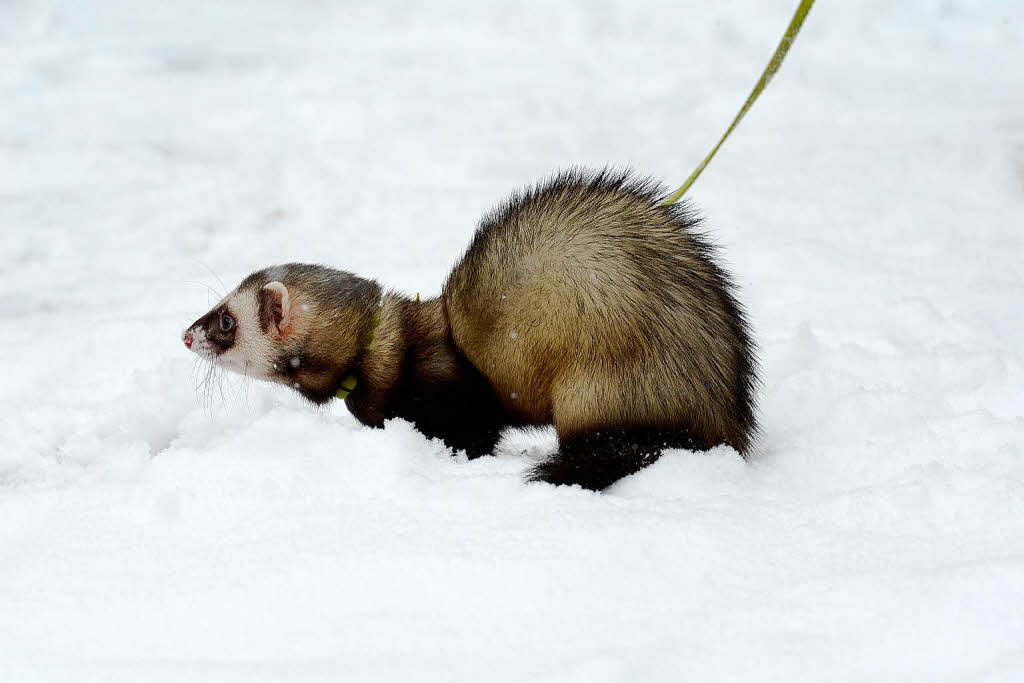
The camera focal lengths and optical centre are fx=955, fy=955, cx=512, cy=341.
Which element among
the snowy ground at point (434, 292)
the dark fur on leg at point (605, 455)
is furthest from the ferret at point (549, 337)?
the snowy ground at point (434, 292)

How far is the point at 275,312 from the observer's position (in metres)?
2.34

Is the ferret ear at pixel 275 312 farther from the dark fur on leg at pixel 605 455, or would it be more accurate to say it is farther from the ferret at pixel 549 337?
the dark fur on leg at pixel 605 455

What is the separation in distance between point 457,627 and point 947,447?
112cm

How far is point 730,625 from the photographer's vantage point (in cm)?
131

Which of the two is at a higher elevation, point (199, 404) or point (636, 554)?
point (636, 554)

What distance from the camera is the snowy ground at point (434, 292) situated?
4.36ft

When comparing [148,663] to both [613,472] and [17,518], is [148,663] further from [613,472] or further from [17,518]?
[613,472]

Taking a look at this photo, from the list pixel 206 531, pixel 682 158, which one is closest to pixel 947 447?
pixel 206 531

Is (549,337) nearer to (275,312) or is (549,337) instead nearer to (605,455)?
(605,455)

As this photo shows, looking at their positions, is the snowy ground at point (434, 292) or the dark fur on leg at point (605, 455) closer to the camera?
the snowy ground at point (434, 292)

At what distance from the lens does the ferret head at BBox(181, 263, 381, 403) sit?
92.5 inches

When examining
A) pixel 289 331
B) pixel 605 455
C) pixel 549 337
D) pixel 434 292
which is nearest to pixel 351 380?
pixel 289 331

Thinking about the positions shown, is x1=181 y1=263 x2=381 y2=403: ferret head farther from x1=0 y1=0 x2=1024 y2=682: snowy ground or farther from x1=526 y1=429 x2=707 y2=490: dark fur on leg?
x1=526 y1=429 x2=707 y2=490: dark fur on leg

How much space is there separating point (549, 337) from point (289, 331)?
2.32 feet
